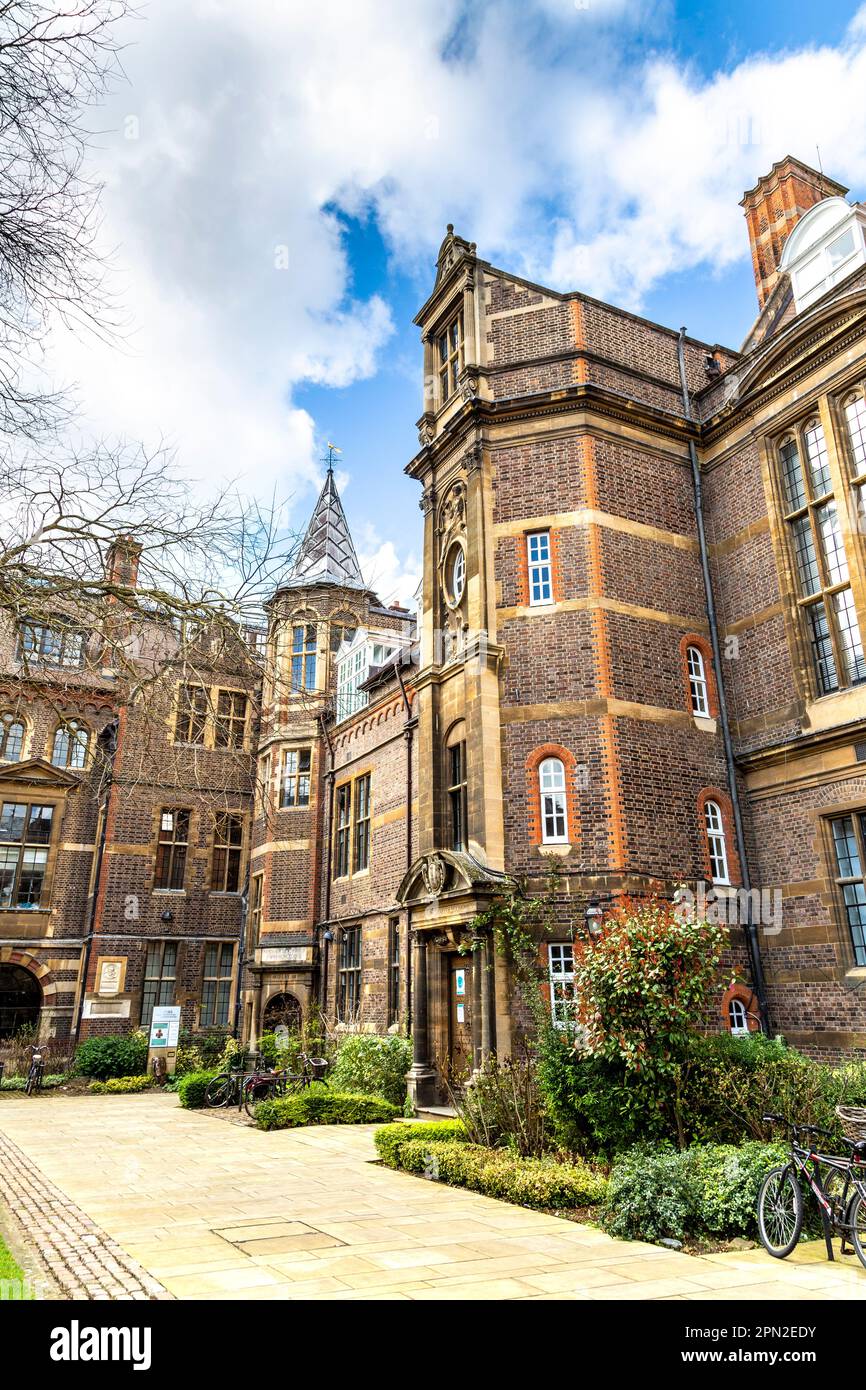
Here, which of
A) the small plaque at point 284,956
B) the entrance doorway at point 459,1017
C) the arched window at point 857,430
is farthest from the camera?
the small plaque at point 284,956

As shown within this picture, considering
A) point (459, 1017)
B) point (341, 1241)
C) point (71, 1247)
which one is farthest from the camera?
point (459, 1017)

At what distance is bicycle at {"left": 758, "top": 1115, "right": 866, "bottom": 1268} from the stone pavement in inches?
7.8

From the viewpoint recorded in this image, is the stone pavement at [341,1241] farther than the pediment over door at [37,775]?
No

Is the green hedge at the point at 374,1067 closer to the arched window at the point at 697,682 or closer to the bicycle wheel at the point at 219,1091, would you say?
the bicycle wheel at the point at 219,1091

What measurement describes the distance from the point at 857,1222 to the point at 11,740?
1125 inches

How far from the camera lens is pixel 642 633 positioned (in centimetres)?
1722

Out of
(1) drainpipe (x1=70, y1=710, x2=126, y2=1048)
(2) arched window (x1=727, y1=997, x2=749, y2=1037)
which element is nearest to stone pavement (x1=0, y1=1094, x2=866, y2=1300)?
(2) arched window (x1=727, y1=997, x2=749, y2=1037)

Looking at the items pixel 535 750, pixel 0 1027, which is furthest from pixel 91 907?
pixel 535 750

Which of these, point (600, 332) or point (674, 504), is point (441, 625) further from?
point (600, 332)

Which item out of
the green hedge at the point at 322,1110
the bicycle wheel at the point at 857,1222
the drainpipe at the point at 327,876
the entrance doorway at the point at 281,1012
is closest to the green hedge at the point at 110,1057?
the entrance doorway at the point at 281,1012

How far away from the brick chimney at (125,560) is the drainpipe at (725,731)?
40.8ft

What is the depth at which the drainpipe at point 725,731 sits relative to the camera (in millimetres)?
15820

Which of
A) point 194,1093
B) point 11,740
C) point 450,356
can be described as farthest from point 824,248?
point 11,740

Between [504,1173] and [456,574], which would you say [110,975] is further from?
[504,1173]
